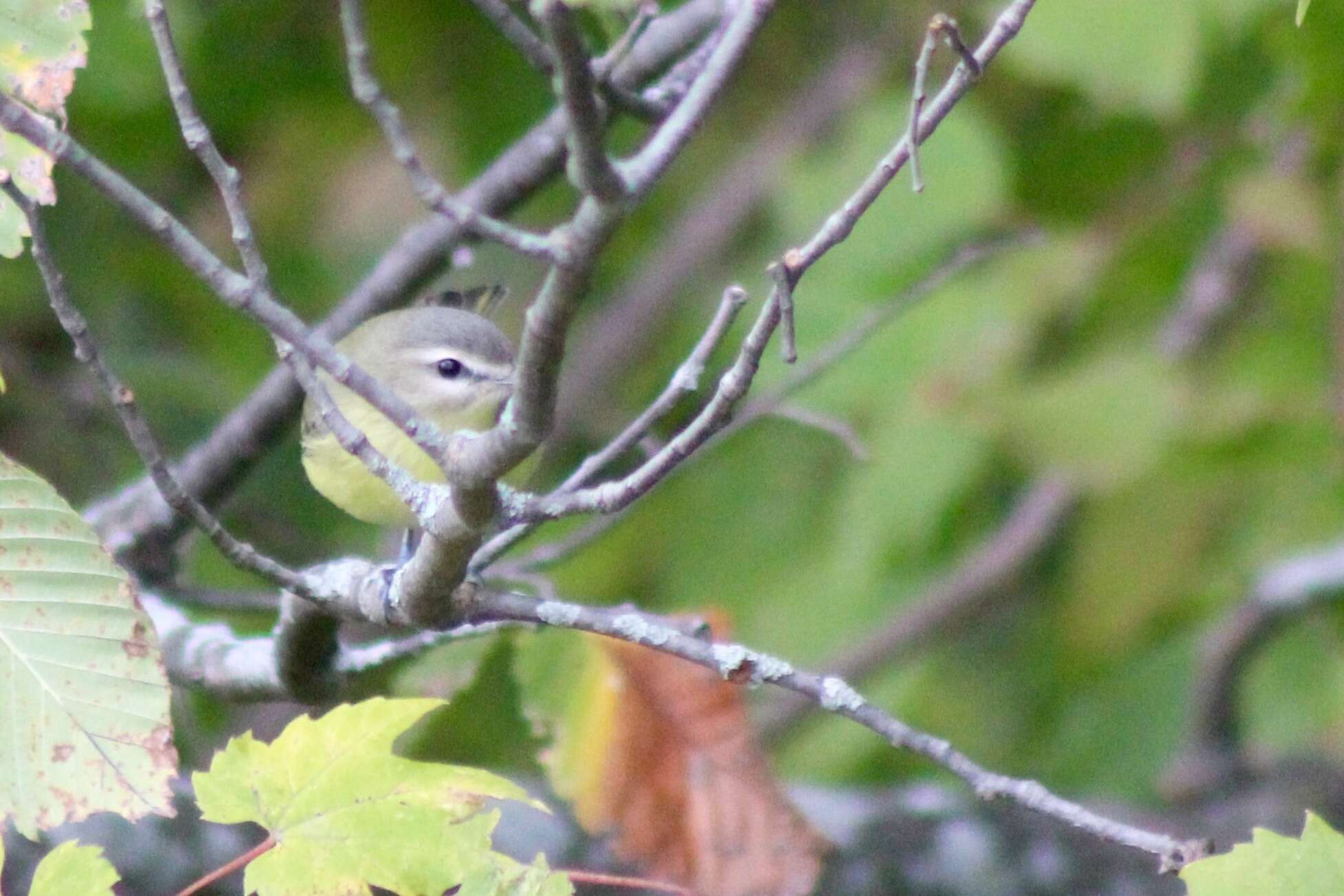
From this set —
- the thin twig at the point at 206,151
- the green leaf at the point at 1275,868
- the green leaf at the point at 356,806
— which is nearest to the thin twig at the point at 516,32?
the thin twig at the point at 206,151

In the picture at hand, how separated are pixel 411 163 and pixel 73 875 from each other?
2.52ft

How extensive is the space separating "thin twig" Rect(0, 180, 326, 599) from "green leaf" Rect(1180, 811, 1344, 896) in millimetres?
1003

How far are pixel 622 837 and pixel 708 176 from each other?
335 centimetres

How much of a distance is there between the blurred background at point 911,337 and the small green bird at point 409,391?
0.49 metres

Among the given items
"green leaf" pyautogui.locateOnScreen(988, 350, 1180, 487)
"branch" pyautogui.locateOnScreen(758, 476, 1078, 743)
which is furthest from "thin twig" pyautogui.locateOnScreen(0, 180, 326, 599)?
"branch" pyautogui.locateOnScreen(758, 476, 1078, 743)

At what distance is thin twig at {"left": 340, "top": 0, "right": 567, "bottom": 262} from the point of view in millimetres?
1252

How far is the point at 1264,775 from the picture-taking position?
3.78m

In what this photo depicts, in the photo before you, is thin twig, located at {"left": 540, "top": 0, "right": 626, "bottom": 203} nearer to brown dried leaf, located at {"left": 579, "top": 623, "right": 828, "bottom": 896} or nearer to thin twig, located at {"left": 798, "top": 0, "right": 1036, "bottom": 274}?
thin twig, located at {"left": 798, "top": 0, "right": 1036, "bottom": 274}

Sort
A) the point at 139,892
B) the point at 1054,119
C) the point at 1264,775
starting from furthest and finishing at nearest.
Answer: the point at 1054,119 < the point at 1264,775 < the point at 139,892

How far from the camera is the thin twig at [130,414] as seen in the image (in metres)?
1.52

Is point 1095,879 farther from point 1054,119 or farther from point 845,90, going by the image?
point 845,90

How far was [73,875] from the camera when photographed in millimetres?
1502

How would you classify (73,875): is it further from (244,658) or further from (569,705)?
(569,705)

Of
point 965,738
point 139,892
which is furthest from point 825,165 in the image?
point 139,892
